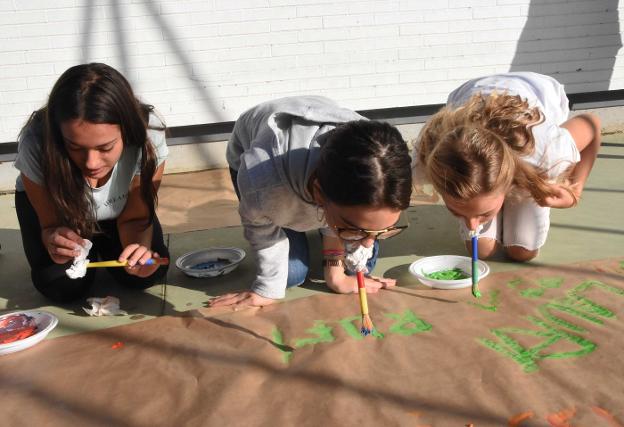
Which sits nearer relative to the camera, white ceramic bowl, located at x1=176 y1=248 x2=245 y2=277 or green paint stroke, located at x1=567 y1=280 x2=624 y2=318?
green paint stroke, located at x1=567 y1=280 x2=624 y2=318

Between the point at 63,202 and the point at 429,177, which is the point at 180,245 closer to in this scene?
the point at 63,202

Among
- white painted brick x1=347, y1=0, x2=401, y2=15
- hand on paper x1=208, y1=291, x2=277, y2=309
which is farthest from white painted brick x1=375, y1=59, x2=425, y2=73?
hand on paper x1=208, y1=291, x2=277, y2=309

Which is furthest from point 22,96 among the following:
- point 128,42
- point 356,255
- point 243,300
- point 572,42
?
point 572,42

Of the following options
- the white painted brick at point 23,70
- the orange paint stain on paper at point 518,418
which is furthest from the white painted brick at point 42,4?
the orange paint stain on paper at point 518,418

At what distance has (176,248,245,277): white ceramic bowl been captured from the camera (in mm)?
2762

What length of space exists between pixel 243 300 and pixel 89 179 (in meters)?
0.76

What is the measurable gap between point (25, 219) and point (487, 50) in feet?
11.8

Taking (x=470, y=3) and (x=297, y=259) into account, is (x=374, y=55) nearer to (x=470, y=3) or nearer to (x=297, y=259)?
(x=470, y=3)

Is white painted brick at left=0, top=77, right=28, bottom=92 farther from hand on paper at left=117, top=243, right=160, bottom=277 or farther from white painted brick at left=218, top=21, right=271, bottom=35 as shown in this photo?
hand on paper at left=117, top=243, right=160, bottom=277

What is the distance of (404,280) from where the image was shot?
2646 millimetres

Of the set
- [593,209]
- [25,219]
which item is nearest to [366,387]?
[25,219]

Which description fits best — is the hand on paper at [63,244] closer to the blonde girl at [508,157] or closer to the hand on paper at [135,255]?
the hand on paper at [135,255]

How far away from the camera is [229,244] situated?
3.21 m

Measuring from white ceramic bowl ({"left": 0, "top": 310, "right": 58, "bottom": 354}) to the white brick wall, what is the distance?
247 centimetres
